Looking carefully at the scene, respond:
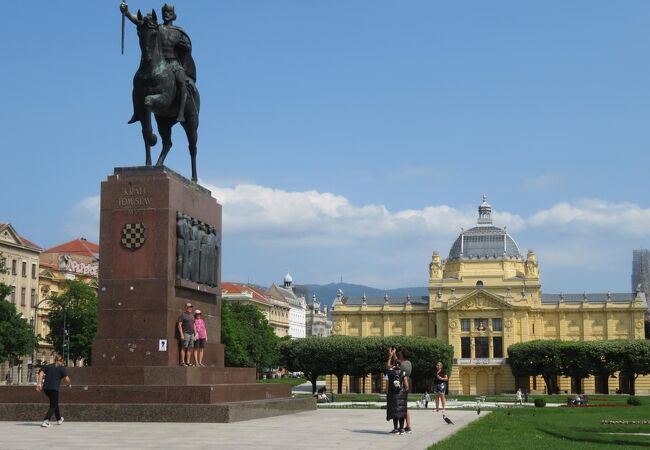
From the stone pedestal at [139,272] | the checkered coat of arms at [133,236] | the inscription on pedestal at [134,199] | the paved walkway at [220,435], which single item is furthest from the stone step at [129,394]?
the inscription on pedestal at [134,199]

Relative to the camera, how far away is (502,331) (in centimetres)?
11362

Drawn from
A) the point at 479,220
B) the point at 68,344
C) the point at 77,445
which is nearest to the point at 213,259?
the point at 77,445

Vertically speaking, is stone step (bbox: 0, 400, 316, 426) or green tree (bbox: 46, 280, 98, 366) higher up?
green tree (bbox: 46, 280, 98, 366)

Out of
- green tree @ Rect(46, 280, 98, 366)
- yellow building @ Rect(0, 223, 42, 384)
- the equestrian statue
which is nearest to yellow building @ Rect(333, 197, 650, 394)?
yellow building @ Rect(0, 223, 42, 384)

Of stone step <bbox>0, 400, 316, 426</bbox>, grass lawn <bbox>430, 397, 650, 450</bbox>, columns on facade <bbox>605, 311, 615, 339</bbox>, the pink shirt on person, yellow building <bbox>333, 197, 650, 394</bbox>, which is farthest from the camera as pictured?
columns on facade <bbox>605, 311, 615, 339</bbox>

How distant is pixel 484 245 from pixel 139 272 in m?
106

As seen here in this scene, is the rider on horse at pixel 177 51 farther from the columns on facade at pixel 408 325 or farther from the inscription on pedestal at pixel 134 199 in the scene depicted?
the columns on facade at pixel 408 325

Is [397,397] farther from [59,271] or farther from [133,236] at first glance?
[59,271]

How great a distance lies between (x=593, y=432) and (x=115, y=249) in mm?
13012

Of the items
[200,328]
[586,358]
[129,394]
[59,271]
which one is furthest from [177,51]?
[59,271]

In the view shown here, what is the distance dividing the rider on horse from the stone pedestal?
260cm

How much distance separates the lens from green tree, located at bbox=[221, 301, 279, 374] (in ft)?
324

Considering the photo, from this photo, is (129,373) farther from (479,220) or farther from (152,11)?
(479,220)

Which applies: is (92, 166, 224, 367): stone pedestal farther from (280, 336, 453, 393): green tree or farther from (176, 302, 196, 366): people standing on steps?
(280, 336, 453, 393): green tree
